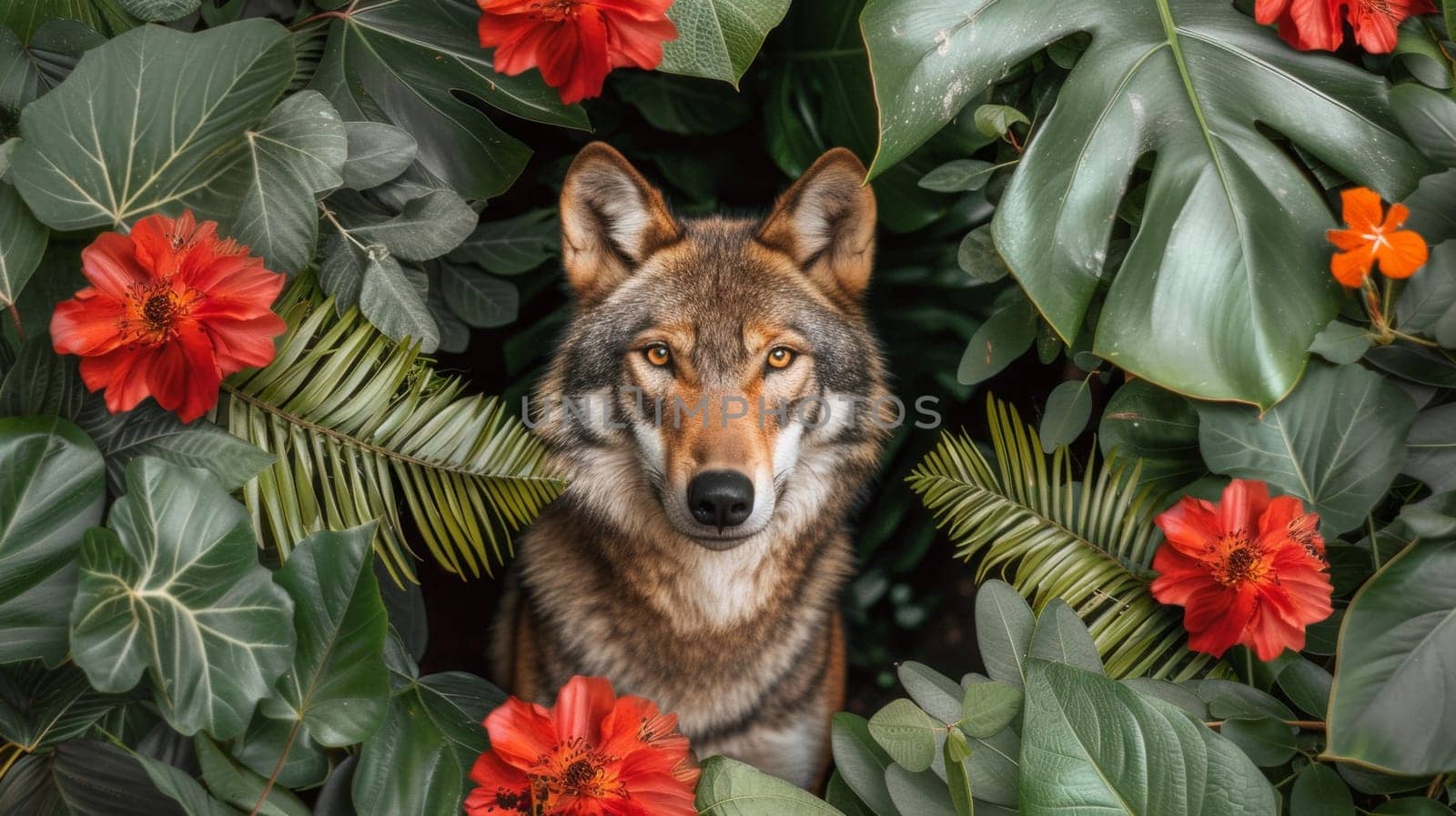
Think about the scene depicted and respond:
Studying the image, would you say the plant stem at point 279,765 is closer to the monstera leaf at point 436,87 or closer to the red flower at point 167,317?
the red flower at point 167,317

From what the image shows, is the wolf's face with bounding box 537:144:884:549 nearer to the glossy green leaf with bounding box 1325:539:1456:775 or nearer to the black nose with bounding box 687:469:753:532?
the black nose with bounding box 687:469:753:532

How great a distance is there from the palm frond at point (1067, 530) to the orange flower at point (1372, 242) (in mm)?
229

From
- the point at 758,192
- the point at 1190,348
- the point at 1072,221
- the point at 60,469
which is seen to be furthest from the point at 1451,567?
the point at 60,469

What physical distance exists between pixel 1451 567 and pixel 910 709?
1.44ft

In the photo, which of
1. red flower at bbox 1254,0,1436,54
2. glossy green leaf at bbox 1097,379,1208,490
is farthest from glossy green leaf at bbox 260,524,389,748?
red flower at bbox 1254,0,1436,54

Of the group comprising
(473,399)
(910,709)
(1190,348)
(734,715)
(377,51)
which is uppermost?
(377,51)

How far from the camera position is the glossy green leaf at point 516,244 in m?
0.87

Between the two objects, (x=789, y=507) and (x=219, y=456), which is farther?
(x=789, y=507)

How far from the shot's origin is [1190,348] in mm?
785

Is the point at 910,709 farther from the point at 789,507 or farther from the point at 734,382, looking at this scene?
the point at 734,382

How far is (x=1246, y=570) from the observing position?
77 centimetres

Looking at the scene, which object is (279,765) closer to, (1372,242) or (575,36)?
(575,36)

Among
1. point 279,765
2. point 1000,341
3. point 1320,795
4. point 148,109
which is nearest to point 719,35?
point 1000,341

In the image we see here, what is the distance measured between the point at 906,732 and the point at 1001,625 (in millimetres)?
126
